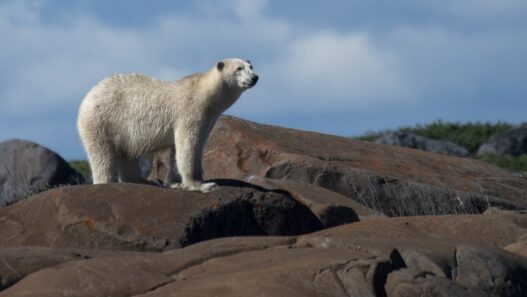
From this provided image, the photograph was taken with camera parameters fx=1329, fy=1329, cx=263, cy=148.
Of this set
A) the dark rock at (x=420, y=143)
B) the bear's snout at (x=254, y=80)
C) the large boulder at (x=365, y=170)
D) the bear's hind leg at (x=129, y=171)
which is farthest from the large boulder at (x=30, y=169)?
the dark rock at (x=420, y=143)

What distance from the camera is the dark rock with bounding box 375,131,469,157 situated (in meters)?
38.0

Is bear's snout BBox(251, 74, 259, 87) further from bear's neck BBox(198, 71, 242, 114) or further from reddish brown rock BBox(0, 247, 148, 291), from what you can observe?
reddish brown rock BBox(0, 247, 148, 291)

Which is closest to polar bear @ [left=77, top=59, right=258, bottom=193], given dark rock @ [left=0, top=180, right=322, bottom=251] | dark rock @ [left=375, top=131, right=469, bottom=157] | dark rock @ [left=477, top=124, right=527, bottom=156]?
dark rock @ [left=0, top=180, right=322, bottom=251]

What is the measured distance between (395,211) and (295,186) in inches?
109

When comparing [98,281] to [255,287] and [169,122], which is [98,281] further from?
[169,122]

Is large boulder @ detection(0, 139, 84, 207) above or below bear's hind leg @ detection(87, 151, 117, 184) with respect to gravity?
above

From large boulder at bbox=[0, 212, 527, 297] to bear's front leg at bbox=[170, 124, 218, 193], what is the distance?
3.71m

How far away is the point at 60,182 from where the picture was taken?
2228cm

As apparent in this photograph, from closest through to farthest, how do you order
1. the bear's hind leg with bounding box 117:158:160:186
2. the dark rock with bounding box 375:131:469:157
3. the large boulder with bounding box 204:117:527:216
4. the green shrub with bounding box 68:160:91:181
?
the bear's hind leg with bounding box 117:158:160:186 → the large boulder with bounding box 204:117:527:216 → the green shrub with bounding box 68:160:91:181 → the dark rock with bounding box 375:131:469:157

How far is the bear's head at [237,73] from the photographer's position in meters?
14.8

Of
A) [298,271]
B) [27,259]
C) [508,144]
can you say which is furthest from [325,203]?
[508,144]

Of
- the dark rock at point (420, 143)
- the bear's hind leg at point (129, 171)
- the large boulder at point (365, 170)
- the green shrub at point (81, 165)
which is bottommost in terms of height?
the bear's hind leg at point (129, 171)

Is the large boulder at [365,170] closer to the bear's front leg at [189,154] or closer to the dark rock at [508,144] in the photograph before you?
the bear's front leg at [189,154]

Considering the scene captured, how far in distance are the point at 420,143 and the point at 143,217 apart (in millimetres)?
26076
